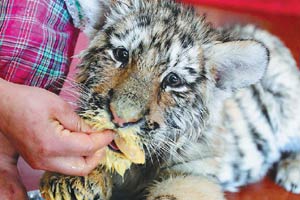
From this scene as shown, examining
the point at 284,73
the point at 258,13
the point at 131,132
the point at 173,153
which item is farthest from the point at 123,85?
the point at 258,13

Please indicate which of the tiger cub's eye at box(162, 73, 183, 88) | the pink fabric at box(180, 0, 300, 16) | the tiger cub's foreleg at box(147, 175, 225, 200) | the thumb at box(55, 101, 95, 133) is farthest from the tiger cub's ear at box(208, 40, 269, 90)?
the pink fabric at box(180, 0, 300, 16)

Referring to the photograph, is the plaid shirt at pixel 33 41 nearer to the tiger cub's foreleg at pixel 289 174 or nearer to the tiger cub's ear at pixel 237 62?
the tiger cub's ear at pixel 237 62

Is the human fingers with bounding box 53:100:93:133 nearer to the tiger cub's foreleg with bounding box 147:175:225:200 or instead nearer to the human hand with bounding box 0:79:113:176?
the human hand with bounding box 0:79:113:176

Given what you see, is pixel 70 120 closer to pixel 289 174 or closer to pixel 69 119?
pixel 69 119

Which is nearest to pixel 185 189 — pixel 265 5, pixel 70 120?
pixel 70 120

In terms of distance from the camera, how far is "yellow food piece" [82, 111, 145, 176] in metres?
1.32

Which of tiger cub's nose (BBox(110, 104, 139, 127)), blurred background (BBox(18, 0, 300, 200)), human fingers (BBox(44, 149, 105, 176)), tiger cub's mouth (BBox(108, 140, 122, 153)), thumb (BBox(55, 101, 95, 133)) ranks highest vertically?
blurred background (BBox(18, 0, 300, 200))

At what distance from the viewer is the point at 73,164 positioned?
1.37m

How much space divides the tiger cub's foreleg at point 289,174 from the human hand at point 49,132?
31.4 inches

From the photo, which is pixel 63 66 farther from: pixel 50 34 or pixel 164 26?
pixel 164 26

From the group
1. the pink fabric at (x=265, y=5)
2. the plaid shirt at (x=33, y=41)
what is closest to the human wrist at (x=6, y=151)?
the plaid shirt at (x=33, y=41)

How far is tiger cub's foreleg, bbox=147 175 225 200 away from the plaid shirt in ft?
1.40

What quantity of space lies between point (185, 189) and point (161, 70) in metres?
0.34

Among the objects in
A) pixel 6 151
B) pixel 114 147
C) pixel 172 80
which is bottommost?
pixel 6 151
